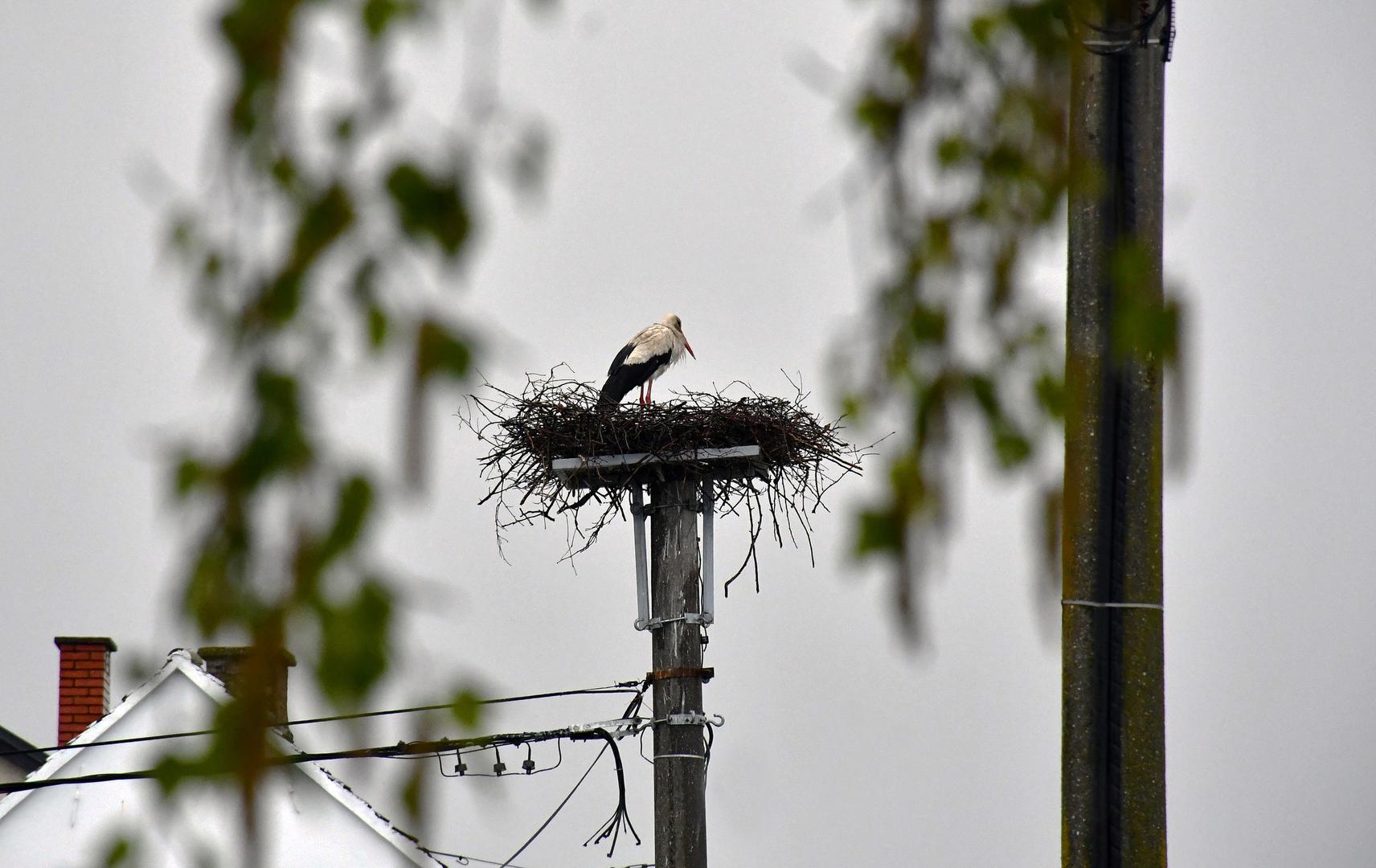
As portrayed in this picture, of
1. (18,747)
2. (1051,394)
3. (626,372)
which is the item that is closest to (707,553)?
(626,372)

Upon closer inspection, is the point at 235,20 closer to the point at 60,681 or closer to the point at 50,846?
the point at 50,846

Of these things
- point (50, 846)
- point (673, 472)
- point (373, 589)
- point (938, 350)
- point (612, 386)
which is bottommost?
point (50, 846)

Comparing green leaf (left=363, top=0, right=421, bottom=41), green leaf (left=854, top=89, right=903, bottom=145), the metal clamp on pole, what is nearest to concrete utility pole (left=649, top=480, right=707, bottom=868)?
the metal clamp on pole

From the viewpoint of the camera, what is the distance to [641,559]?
821 cm

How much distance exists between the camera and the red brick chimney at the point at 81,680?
13.5 metres

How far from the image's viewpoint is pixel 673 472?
8.33 m

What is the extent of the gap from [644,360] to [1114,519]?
7.87m

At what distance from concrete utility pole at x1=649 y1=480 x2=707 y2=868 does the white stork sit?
2291 mm

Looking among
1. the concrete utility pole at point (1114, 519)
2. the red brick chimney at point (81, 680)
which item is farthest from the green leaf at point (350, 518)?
the red brick chimney at point (81, 680)

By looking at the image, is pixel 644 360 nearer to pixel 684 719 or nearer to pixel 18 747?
pixel 684 719

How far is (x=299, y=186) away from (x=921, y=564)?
782 mm

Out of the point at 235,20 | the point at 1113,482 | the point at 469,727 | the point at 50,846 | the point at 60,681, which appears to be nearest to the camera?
the point at 235,20

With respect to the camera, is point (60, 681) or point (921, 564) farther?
point (60, 681)

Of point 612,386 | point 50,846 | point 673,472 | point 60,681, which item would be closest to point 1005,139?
point 673,472
